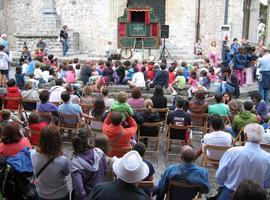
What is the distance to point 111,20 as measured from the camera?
25188mm

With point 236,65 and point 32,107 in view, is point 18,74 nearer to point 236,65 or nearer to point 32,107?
point 32,107

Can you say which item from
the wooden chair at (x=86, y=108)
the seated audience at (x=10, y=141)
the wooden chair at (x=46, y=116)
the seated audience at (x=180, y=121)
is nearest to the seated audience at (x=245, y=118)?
the seated audience at (x=180, y=121)

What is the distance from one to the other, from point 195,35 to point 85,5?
6.90m

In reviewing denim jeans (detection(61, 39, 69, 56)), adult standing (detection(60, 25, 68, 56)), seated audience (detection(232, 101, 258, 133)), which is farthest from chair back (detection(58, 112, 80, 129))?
denim jeans (detection(61, 39, 69, 56))

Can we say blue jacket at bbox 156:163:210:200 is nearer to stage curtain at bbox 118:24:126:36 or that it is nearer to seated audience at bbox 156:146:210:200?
seated audience at bbox 156:146:210:200

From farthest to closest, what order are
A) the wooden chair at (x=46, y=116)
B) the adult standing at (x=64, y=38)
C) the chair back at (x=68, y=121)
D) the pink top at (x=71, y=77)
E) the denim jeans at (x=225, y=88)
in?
1. the adult standing at (x=64, y=38)
2. the pink top at (x=71, y=77)
3. the denim jeans at (x=225, y=88)
4. the chair back at (x=68, y=121)
5. the wooden chair at (x=46, y=116)

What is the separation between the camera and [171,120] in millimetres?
8250

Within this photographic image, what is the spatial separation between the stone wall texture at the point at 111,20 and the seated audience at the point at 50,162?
19450mm

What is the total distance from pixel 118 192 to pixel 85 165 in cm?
134

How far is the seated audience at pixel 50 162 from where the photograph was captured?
492cm

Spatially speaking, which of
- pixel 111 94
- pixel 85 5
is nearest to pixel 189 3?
pixel 85 5

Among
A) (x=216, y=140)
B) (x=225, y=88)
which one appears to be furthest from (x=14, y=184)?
(x=225, y=88)

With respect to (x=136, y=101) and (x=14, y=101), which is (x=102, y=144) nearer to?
(x=136, y=101)

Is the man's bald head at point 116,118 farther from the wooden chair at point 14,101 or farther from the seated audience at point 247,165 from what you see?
the wooden chair at point 14,101
